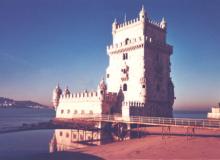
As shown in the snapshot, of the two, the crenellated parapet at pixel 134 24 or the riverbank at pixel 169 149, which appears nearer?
the riverbank at pixel 169 149

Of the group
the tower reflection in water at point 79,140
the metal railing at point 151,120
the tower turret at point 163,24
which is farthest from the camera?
the tower turret at point 163,24

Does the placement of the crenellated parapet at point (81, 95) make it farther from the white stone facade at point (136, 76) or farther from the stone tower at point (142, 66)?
the stone tower at point (142, 66)

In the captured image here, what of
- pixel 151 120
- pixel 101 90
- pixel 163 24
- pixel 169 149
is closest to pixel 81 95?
pixel 101 90

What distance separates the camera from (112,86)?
54281mm

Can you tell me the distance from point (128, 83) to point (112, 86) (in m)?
4.33

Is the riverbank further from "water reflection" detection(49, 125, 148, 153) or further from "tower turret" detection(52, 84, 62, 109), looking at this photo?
"tower turret" detection(52, 84, 62, 109)

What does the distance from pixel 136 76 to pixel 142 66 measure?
2.30 metres

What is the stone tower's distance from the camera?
160 feet

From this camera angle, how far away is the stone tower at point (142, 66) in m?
48.8

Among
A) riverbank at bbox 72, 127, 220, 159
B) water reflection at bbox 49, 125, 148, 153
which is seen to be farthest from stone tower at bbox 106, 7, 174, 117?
riverbank at bbox 72, 127, 220, 159

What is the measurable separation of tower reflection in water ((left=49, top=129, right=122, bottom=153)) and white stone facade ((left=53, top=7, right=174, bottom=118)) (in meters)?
4.67

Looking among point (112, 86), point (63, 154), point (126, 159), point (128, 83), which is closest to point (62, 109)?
point (112, 86)

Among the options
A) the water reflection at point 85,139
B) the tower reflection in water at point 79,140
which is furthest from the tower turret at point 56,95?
the water reflection at point 85,139

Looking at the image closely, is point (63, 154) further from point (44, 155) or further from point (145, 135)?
point (145, 135)
